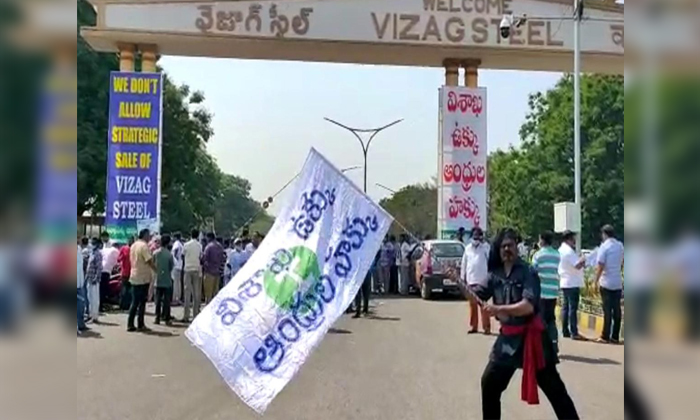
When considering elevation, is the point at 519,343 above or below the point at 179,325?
above

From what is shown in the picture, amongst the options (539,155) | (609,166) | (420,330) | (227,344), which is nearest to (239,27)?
(420,330)

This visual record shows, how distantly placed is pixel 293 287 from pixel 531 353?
1687 millimetres

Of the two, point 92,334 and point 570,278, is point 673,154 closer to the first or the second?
point 570,278

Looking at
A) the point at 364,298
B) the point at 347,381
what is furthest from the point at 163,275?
the point at 347,381

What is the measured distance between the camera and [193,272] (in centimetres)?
1574

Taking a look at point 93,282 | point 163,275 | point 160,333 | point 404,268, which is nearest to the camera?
point 160,333

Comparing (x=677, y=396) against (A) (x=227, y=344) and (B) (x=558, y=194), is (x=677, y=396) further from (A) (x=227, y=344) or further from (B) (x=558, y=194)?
(B) (x=558, y=194)

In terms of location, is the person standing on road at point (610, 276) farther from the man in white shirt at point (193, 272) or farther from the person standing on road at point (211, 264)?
the person standing on road at point (211, 264)

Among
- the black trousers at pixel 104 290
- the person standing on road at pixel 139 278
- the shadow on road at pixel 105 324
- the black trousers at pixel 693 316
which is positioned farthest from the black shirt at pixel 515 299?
the black trousers at pixel 104 290

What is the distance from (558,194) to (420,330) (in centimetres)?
3455

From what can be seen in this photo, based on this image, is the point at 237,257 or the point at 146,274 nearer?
the point at 146,274

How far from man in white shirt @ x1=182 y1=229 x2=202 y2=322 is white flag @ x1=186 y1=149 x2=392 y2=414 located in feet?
32.7

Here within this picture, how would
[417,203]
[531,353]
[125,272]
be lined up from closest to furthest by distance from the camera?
[531,353], [125,272], [417,203]

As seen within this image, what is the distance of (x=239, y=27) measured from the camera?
23.3 m
